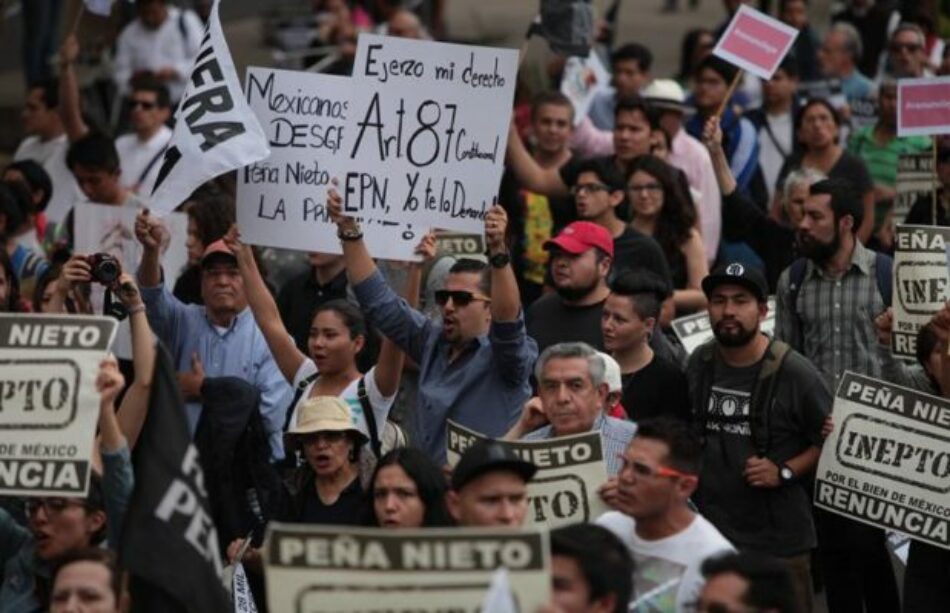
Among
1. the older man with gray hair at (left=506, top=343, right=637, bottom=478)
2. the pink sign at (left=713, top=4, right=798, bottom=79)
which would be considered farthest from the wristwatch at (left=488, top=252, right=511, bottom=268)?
the pink sign at (left=713, top=4, right=798, bottom=79)

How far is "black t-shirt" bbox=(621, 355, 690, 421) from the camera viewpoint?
1070 centimetres

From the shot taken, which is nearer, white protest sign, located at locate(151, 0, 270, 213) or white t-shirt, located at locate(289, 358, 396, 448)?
white t-shirt, located at locate(289, 358, 396, 448)

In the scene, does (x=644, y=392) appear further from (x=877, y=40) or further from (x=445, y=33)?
(x=445, y=33)

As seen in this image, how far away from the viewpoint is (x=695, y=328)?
40.5ft

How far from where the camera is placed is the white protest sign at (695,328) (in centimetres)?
1227

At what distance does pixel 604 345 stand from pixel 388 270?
1.97m

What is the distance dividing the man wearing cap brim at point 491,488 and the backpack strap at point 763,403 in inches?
90.3

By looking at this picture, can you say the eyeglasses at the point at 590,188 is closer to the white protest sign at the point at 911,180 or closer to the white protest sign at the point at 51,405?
the white protest sign at the point at 911,180

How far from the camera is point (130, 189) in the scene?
50.0 ft

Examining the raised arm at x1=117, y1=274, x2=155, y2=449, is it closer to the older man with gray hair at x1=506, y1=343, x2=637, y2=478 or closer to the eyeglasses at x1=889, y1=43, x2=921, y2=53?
the older man with gray hair at x1=506, y1=343, x2=637, y2=478

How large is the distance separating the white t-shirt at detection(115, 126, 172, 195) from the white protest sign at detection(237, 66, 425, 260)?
3834mm

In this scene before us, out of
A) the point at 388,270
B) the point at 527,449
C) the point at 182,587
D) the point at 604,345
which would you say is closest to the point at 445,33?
the point at 388,270

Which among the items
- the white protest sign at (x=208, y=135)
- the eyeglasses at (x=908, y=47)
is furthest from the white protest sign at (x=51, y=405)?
the eyeglasses at (x=908, y=47)

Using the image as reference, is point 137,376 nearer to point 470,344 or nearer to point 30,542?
point 30,542
